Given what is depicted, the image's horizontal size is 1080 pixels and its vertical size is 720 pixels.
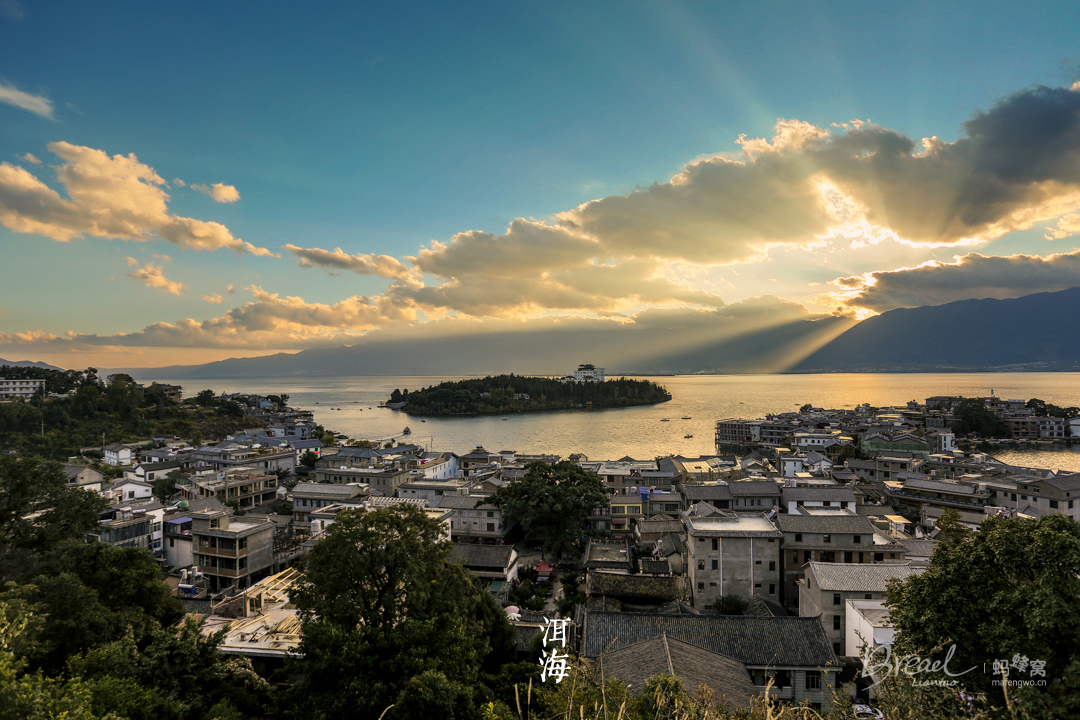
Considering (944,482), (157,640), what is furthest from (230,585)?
(944,482)

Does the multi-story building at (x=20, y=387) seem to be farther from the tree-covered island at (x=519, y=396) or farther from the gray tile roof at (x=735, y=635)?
the gray tile roof at (x=735, y=635)

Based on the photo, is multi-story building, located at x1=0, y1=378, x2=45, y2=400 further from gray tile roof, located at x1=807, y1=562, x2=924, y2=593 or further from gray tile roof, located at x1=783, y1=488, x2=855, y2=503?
gray tile roof, located at x1=807, y1=562, x2=924, y2=593

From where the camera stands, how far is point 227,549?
42.7 ft

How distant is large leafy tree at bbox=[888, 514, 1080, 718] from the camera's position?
4.33 m

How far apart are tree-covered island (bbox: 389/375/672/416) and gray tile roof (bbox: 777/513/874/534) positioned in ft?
186

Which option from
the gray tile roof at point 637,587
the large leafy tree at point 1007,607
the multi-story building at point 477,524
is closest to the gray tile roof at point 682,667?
the large leafy tree at point 1007,607

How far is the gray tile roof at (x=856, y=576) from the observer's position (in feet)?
32.0

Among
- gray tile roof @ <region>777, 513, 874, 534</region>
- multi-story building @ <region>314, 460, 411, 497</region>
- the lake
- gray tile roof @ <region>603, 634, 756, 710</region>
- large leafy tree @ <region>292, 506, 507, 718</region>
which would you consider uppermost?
large leafy tree @ <region>292, 506, 507, 718</region>

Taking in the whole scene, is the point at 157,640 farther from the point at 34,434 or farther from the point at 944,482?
the point at 34,434

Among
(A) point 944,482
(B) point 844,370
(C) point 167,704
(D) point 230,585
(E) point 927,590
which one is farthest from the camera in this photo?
(B) point 844,370

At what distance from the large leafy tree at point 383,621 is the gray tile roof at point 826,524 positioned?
921 centimetres

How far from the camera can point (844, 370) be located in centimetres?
18662

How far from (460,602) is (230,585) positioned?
382 inches

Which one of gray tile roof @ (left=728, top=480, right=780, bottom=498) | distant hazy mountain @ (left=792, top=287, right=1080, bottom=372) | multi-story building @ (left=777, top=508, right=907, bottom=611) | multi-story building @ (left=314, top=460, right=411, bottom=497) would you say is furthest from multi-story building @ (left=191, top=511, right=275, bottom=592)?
distant hazy mountain @ (left=792, top=287, right=1080, bottom=372)
